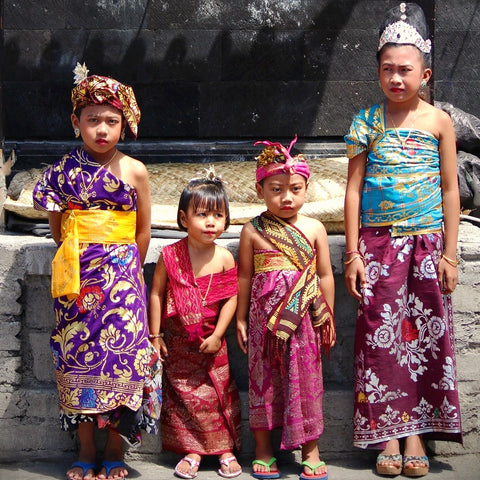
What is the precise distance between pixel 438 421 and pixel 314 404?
596 mm

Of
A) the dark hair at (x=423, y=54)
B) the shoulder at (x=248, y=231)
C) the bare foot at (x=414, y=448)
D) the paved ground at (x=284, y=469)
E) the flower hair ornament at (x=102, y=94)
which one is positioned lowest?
the paved ground at (x=284, y=469)

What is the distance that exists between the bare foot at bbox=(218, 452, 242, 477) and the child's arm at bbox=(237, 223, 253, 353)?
0.50 metres

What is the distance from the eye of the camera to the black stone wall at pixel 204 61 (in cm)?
713

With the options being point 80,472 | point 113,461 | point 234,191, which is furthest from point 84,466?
point 234,191

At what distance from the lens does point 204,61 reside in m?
7.18

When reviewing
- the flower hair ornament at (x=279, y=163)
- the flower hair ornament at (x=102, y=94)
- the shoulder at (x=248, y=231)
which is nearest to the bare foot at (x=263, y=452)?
the shoulder at (x=248, y=231)

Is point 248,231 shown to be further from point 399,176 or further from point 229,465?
point 229,465

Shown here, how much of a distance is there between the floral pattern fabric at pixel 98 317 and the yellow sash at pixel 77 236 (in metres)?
0.03

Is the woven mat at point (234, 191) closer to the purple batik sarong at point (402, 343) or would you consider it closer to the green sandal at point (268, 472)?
the purple batik sarong at point (402, 343)

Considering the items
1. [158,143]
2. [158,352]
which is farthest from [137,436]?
Result: [158,143]

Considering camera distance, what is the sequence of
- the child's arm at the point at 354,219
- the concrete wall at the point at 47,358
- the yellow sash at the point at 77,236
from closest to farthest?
1. the yellow sash at the point at 77,236
2. the child's arm at the point at 354,219
3. the concrete wall at the point at 47,358

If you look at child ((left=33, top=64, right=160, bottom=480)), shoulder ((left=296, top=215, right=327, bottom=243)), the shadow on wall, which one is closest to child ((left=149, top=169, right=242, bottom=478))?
child ((left=33, top=64, right=160, bottom=480))

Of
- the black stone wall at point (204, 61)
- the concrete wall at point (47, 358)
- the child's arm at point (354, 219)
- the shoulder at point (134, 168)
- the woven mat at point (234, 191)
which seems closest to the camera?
the shoulder at point (134, 168)

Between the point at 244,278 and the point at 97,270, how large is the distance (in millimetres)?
691
